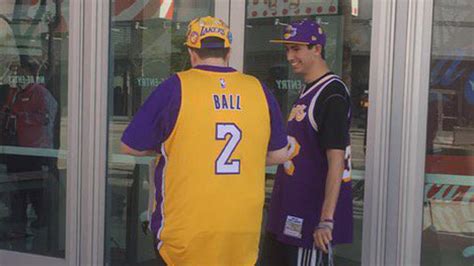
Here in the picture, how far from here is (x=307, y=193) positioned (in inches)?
127

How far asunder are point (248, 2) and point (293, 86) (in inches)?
25.9

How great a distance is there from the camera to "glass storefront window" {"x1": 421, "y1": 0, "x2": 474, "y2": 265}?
13.2 feet

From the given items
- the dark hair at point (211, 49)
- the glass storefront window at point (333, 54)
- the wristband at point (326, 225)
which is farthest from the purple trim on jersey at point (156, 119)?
the glass storefront window at point (333, 54)

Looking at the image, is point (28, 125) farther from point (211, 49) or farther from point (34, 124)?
point (211, 49)

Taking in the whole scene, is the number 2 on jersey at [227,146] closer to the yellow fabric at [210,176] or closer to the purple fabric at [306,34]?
the yellow fabric at [210,176]

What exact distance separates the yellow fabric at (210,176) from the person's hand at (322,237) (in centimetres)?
43

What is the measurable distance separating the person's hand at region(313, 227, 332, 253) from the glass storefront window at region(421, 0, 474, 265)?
1245 millimetres

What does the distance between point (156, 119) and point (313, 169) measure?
92 cm

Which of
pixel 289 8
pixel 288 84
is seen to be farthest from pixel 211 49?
pixel 289 8

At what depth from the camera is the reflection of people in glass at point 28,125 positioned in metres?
5.23

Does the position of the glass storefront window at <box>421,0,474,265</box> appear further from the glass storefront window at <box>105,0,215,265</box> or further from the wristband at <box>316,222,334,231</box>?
the glass storefront window at <box>105,0,215,265</box>

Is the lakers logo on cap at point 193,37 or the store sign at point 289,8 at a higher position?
the store sign at point 289,8

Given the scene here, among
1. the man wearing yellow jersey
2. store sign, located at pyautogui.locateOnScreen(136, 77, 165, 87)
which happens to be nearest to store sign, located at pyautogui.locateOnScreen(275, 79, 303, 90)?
store sign, located at pyautogui.locateOnScreen(136, 77, 165, 87)

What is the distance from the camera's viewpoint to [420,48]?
395cm
